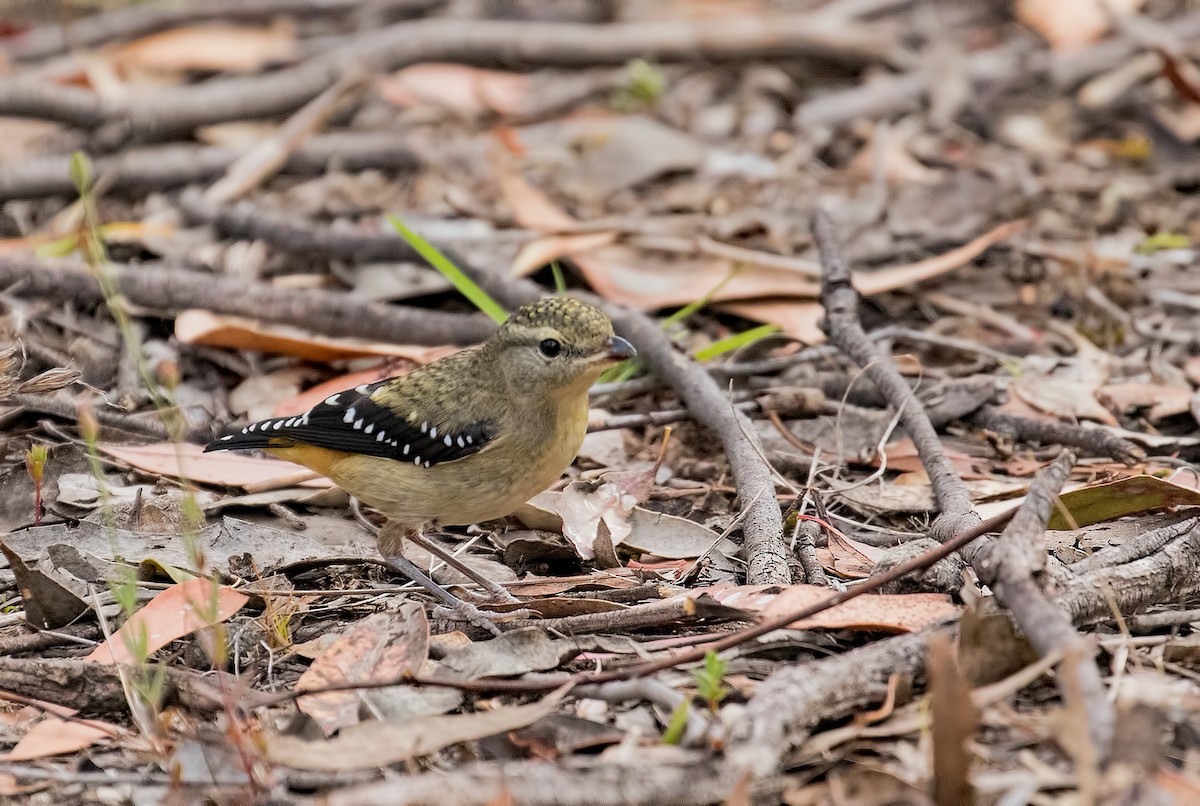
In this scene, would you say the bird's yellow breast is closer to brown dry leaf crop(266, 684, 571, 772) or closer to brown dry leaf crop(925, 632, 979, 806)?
brown dry leaf crop(266, 684, 571, 772)

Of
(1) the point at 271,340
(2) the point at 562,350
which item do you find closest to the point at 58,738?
(2) the point at 562,350

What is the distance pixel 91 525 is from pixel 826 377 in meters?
3.46

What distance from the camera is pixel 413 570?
5.06 metres

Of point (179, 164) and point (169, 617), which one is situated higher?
point (179, 164)

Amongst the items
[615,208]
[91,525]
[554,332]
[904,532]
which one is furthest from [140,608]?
[615,208]

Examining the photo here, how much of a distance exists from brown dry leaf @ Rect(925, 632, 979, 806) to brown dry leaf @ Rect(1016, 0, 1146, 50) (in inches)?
338

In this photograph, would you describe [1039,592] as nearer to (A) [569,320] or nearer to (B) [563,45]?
(A) [569,320]

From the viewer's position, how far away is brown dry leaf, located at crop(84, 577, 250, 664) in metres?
4.29

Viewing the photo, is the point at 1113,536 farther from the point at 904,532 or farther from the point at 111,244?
the point at 111,244

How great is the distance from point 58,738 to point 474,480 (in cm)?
182

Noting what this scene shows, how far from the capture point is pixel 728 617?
4066 mm

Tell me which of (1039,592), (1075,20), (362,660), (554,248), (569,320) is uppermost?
(1075,20)

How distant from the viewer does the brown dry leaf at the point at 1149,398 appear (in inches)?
238

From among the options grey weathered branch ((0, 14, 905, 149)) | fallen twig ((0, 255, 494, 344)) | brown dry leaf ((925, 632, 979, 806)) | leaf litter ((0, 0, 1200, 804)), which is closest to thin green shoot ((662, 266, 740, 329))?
leaf litter ((0, 0, 1200, 804))
